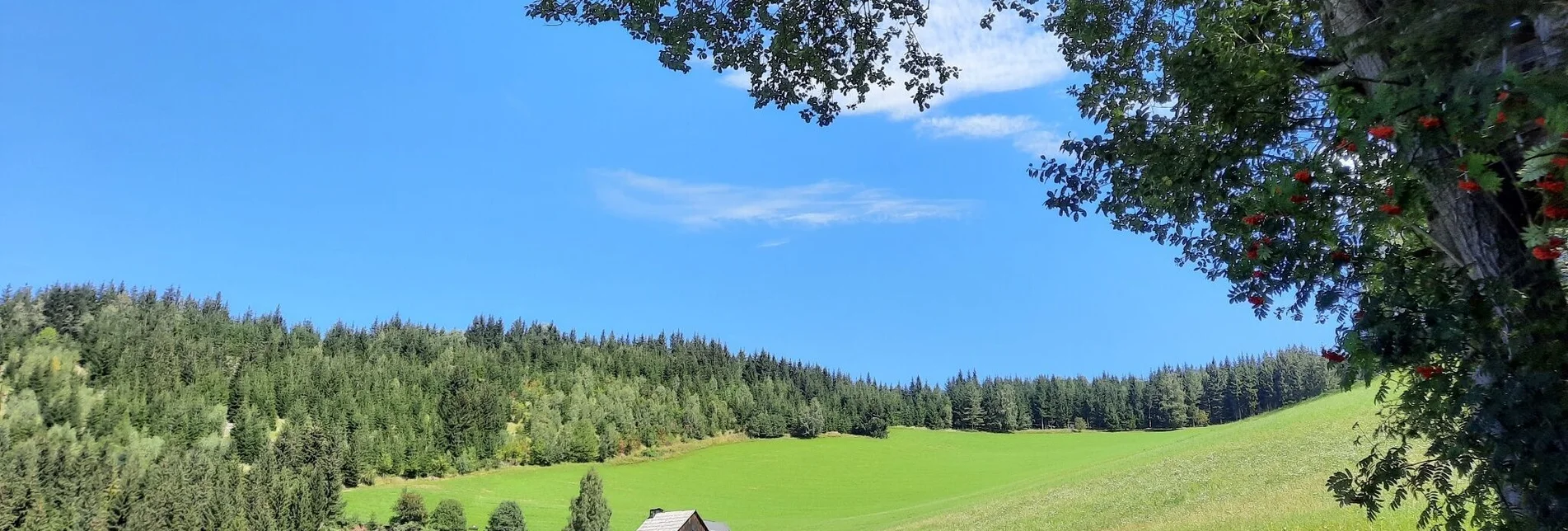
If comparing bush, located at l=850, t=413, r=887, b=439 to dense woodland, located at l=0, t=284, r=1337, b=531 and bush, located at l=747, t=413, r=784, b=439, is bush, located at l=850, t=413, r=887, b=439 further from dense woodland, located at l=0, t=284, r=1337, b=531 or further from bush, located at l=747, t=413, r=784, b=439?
bush, located at l=747, t=413, r=784, b=439

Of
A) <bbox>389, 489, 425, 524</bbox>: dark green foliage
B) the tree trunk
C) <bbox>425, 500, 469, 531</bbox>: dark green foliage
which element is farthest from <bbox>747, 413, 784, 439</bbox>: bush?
the tree trunk

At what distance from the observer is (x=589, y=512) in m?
39.7

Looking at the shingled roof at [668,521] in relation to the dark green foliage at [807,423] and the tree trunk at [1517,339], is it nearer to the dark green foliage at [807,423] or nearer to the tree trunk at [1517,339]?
the tree trunk at [1517,339]

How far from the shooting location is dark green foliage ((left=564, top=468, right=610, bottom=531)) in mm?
39281

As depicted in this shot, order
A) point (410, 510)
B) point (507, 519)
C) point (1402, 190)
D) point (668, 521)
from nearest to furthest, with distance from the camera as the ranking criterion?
point (1402, 190)
point (668, 521)
point (507, 519)
point (410, 510)

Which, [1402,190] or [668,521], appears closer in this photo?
[1402,190]

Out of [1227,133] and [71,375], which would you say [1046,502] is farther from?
[71,375]

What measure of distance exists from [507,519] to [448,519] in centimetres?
574

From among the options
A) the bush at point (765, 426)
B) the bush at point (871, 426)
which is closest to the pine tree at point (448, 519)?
the bush at point (765, 426)

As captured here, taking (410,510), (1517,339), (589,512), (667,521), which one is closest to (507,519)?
(589,512)

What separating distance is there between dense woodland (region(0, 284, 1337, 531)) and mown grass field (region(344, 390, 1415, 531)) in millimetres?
10013

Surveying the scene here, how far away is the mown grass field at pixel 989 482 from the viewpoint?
2642cm

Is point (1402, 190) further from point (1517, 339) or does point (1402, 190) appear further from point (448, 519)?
point (448, 519)

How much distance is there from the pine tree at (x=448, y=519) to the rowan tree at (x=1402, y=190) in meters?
47.2
